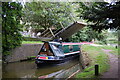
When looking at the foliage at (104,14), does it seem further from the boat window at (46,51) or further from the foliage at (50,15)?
the foliage at (50,15)

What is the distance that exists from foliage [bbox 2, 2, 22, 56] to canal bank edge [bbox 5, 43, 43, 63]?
19.6 inches

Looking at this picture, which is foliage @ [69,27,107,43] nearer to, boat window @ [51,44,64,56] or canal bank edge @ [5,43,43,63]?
canal bank edge @ [5,43,43,63]

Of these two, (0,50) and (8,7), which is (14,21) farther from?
(0,50)

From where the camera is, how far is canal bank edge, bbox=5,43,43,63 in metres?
9.69

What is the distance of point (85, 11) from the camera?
4.38 meters

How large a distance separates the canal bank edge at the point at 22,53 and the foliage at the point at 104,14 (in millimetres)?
7470

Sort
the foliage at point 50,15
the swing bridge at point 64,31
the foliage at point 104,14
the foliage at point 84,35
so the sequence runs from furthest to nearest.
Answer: the foliage at point 84,35 < the swing bridge at point 64,31 < the foliage at point 50,15 < the foliage at point 104,14

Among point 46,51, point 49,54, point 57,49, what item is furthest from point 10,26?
point 57,49

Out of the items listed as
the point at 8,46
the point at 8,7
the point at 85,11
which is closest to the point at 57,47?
the point at 8,46

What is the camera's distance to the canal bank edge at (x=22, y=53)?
969 centimetres

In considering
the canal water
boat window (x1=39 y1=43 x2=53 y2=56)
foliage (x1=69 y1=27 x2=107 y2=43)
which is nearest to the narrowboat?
boat window (x1=39 y1=43 x2=53 y2=56)

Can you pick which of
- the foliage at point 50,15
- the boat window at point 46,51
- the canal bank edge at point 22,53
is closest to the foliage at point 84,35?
the foliage at point 50,15

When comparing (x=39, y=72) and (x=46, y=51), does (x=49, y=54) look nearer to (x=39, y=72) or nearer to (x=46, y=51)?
(x=46, y=51)

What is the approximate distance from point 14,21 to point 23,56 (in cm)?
309
